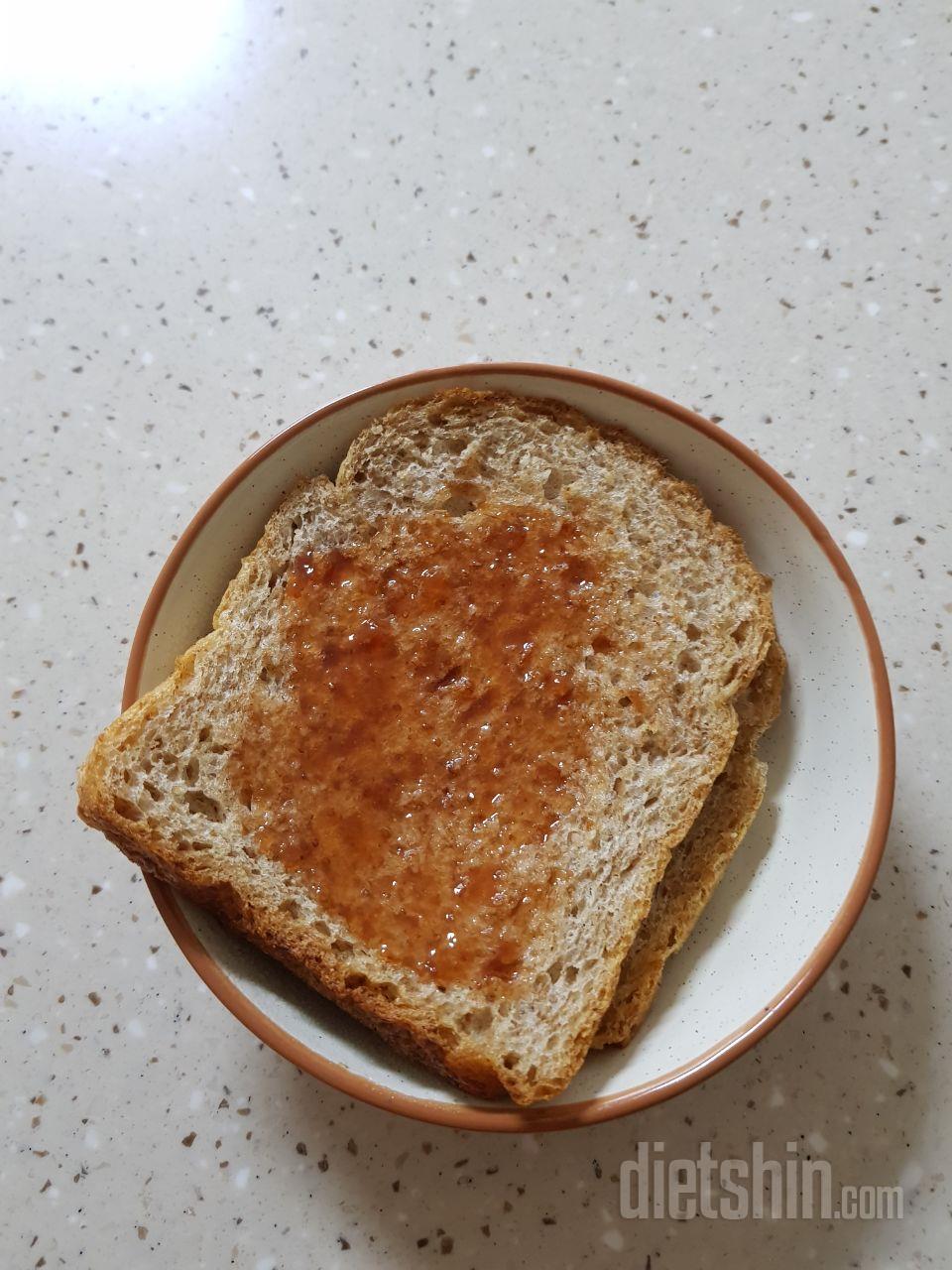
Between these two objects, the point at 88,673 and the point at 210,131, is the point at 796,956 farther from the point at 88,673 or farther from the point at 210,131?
the point at 210,131

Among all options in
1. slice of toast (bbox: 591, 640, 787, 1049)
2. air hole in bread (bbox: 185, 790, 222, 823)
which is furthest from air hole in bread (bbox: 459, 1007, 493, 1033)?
air hole in bread (bbox: 185, 790, 222, 823)

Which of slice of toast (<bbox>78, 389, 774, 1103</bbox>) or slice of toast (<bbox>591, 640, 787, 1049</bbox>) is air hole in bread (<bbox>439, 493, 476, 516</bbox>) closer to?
slice of toast (<bbox>78, 389, 774, 1103</bbox>)

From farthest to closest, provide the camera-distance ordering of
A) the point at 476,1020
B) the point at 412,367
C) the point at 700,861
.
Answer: the point at 412,367 → the point at 700,861 → the point at 476,1020

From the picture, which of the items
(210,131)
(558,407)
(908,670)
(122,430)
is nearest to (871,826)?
(908,670)

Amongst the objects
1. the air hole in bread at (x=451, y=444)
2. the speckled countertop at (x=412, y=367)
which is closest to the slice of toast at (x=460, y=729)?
the air hole in bread at (x=451, y=444)

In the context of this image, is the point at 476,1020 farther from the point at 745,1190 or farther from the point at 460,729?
the point at 745,1190

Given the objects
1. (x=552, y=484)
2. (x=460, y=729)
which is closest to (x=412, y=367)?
(x=552, y=484)
